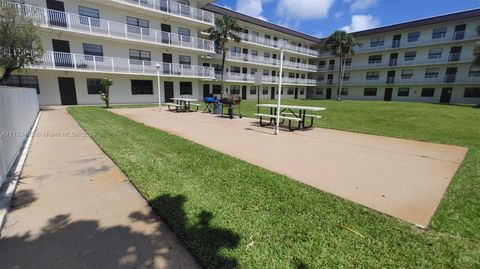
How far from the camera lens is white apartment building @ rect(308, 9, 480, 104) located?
3278 centimetres

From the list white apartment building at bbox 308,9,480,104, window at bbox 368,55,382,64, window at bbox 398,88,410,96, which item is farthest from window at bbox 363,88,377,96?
window at bbox 368,55,382,64

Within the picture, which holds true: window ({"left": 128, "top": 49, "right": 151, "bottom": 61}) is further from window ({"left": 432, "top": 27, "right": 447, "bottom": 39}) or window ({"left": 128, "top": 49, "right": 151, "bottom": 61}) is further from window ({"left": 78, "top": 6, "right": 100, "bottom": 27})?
window ({"left": 432, "top": 27, "right": 447, "bottom": 39})

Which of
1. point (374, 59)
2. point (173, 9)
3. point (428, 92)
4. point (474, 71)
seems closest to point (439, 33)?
point (474, 71)

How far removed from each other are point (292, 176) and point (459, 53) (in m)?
44.2

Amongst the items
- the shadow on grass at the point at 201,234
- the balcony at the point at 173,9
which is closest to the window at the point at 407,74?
the balcony at the point at 173,9

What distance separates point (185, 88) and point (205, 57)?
17.8ft

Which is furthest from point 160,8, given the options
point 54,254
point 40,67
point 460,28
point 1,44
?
point 460,28

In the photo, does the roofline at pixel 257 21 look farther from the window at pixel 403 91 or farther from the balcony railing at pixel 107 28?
the window at pixel 403 91

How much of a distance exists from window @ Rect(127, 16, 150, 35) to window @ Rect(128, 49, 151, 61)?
77.8 inches

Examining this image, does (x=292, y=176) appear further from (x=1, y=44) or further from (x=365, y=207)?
(x=1, y=44)

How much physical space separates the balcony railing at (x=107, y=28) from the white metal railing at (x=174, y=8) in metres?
2.13

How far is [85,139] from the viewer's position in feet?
23.2

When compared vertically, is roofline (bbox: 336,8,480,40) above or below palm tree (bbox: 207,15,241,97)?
above

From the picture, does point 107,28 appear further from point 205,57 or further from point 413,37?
point 413,37
